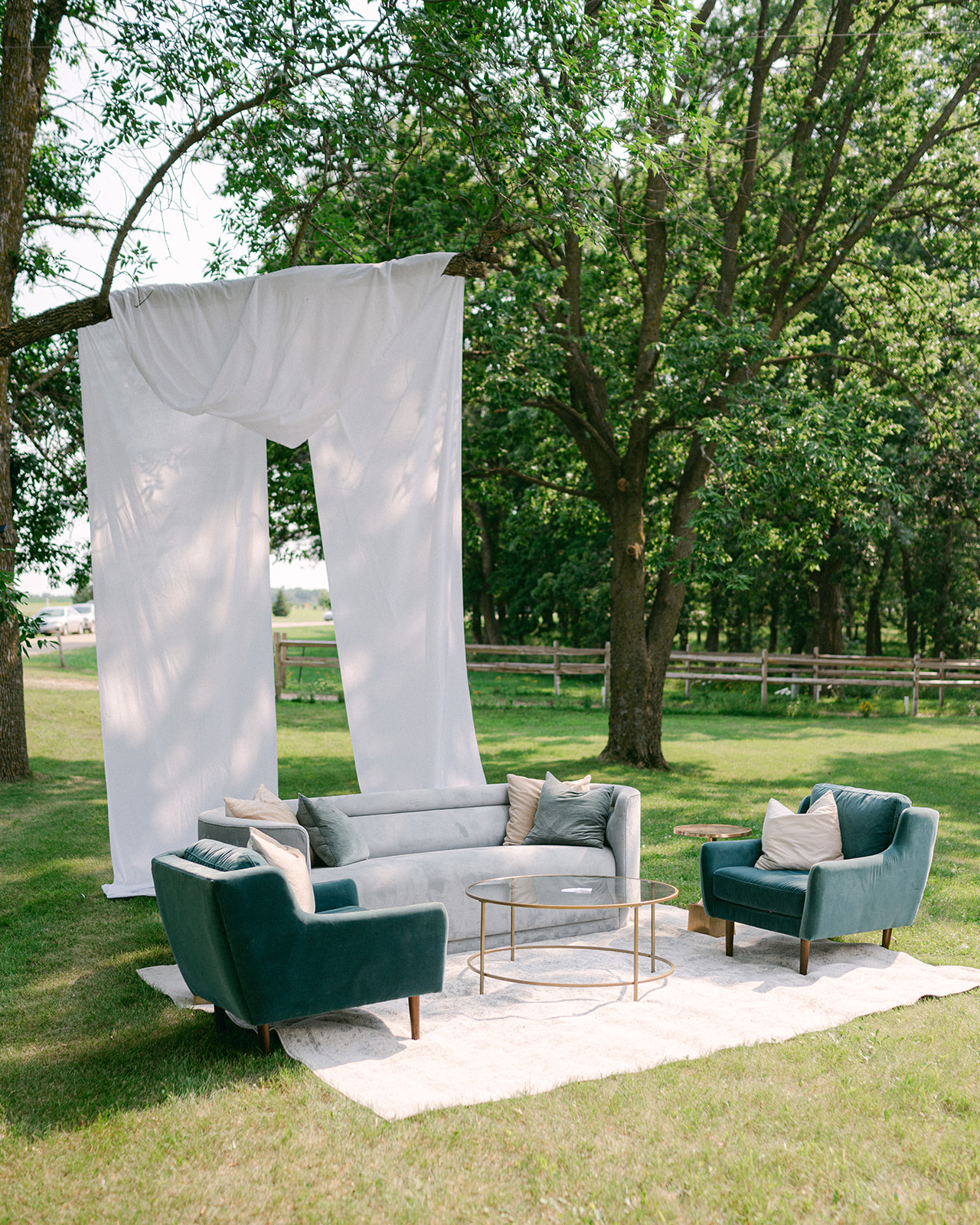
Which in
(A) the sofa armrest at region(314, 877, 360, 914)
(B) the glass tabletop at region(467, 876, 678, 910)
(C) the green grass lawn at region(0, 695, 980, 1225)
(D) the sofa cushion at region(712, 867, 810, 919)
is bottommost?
(C) the green grass lawn at region(0, 695, 980, 1225)

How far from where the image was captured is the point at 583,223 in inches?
254

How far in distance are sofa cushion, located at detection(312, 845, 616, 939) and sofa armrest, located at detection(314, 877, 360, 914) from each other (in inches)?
7.7

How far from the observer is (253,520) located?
22.0ft

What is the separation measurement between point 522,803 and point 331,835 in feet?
4.03

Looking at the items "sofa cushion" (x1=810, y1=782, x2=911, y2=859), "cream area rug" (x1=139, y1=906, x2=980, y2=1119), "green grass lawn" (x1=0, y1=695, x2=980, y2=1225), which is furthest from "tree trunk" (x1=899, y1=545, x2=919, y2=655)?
"green grass lawn" (x1=0, y1=695, x2=980, y2=1225)

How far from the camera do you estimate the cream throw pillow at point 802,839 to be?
5180 millimetres

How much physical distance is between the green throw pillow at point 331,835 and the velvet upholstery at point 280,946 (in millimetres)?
1147

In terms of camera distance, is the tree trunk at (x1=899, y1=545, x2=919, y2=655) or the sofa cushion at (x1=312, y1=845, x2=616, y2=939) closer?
the sofa cushion at (x1=312, y1=845, x2=616, y2=939)

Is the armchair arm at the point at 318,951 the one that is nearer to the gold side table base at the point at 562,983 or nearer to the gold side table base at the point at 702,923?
the gold side table base at the point at 562,983

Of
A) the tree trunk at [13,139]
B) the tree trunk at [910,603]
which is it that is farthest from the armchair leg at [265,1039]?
the tree trunk at [910,603]

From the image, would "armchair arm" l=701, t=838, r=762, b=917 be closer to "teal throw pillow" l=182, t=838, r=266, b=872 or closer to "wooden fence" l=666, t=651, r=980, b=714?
"teal throw pillow" l=182, t=838, r=266, b=872

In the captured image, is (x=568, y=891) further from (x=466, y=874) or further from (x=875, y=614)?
(x=875, y=614)

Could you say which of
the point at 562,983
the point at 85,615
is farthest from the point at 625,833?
the point at 85,615

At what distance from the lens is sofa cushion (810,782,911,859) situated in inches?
201
